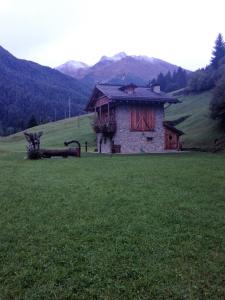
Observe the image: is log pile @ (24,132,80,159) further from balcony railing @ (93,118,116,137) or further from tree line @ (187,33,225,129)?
tree line @ (187,33,225,129)

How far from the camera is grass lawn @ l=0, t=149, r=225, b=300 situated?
5.21 meters

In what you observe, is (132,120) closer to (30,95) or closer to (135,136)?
(135,136)

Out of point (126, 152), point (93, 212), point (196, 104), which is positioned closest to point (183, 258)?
point (93, 212)

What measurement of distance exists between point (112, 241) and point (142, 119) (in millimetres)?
29795

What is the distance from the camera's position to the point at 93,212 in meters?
9.28

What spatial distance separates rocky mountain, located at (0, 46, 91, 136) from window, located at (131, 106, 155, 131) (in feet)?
283

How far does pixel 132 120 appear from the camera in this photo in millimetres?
36000

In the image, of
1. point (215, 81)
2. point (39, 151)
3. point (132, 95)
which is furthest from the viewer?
point (215, 81)

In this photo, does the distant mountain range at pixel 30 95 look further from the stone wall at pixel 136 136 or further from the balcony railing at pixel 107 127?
the stone wall at pixel 136 136

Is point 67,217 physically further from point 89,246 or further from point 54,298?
point 54,298

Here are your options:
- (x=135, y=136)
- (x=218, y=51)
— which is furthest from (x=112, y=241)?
(x=218, y=51)

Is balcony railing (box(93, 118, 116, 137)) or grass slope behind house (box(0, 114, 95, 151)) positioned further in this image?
grass slope behind house (box(0, 114, 95, 151))

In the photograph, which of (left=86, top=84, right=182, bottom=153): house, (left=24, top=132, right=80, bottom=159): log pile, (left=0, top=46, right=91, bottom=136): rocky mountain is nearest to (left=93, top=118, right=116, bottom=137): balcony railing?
(left=86, top=84, right=182, bottom=153): house

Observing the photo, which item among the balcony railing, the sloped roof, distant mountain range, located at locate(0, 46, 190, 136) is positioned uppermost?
distant mountain range, located at locate(0, 46, 190, 136)
